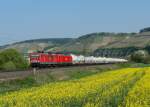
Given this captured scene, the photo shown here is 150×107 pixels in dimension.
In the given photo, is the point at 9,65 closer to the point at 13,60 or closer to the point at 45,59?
the point at 45,59

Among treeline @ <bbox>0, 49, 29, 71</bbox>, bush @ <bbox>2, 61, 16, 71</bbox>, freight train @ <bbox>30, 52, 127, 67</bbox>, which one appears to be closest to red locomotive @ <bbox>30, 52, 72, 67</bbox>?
freight train @ <bbox>30, 52, 127, 67</bbox>

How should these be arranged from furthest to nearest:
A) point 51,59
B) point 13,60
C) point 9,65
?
1. point 13,60
2. point 9,65
3. point 51,59

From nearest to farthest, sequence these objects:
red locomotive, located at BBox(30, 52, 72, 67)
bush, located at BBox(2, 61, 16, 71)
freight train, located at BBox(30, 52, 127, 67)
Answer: red locomotive, located at BBox(30, 52, 72, 67), freight train, located at BBox(30, 52, 127, 67), bush, located at BBox(2, 61, 16, 71)

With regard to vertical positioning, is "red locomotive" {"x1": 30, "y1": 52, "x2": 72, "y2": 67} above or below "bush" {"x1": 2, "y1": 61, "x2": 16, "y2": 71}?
above

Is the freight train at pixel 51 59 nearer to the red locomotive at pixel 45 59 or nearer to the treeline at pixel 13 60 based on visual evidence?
the red locomotive at pixel 45 59

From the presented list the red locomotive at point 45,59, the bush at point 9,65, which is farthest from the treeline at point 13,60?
the red locomotive at point 45,59

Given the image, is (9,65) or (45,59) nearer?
(45,59)

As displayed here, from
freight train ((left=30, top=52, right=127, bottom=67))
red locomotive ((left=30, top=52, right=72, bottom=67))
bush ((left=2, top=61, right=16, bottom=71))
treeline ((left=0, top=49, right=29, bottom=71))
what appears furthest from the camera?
treeline ((left=0, top=49, right=29, bottom=71))

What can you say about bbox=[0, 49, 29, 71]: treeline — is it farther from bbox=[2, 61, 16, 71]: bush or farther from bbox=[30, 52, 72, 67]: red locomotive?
bbox=[30, 52, 72, 67]: red locomotive

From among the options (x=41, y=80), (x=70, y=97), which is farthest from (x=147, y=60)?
(x=70, y=97)

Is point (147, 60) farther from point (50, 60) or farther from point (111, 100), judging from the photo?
point (111, 100)

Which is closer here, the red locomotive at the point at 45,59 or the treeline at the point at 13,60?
the red locomotive at the point at 45,59

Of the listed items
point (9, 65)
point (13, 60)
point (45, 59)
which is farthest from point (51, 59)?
point (13, 60)

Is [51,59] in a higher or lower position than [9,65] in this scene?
higher
